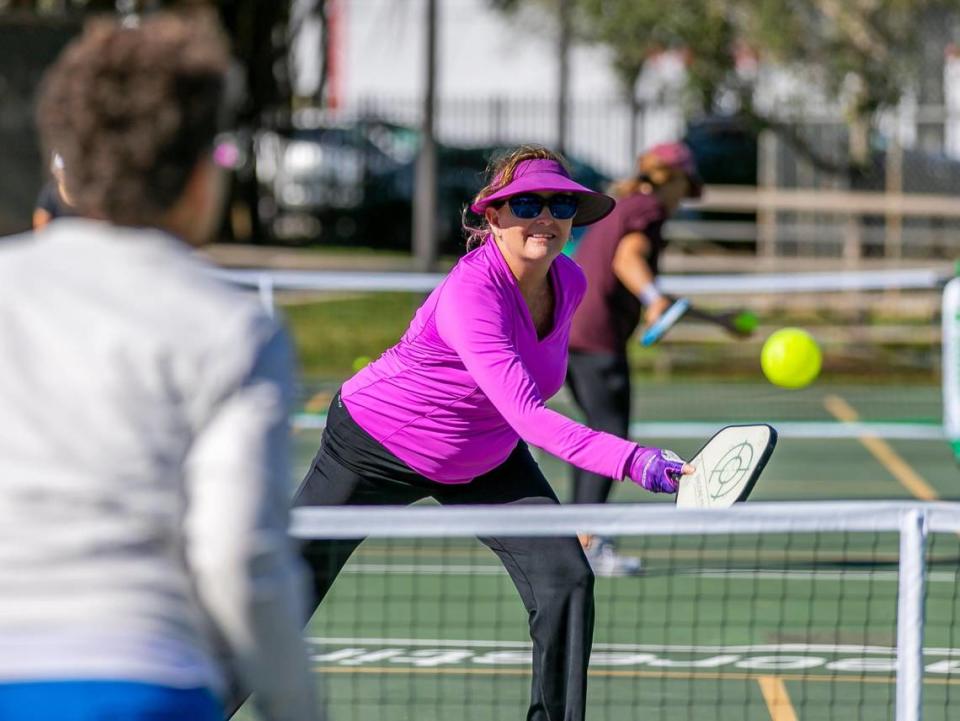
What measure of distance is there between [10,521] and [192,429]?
28 centimetres

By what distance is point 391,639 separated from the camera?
21.9 feet

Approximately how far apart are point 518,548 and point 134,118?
2434 mm

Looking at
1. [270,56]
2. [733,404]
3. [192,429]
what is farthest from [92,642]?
[270,56]

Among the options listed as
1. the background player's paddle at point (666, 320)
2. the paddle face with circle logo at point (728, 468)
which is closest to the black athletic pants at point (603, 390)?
the background player's paddle at point (666, 320)

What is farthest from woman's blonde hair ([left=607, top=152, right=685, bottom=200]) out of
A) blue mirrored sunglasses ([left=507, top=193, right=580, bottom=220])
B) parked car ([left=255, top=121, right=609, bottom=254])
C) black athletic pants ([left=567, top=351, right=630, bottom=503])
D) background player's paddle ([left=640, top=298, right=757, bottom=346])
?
parked car ([left=255, top=121, right=609, bottom=254])

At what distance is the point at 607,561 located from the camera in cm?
774

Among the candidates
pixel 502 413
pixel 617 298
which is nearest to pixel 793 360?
pixel 617 298

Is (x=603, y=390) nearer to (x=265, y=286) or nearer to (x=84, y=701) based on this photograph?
(x=265, y=286)

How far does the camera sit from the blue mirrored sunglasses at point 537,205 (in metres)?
4.54

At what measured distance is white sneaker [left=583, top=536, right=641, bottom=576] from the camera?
25.4 ft

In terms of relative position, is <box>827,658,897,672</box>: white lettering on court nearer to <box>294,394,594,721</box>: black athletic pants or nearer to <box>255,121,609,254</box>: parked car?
<box>294,394,594,721</box>: black athletic pants

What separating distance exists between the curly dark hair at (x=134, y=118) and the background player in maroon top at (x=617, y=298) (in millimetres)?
5437

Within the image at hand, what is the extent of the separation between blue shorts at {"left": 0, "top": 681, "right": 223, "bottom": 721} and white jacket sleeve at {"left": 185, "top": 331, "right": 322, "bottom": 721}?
13 centimetres

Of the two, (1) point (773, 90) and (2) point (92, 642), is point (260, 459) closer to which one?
(2) point (92, 642)
